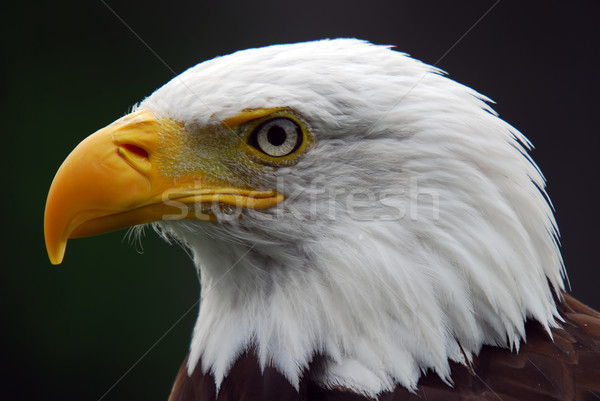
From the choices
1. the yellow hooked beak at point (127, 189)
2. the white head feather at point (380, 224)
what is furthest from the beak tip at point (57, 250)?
the white head feather at point (380, 224)

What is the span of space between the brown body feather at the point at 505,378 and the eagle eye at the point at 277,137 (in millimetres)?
388

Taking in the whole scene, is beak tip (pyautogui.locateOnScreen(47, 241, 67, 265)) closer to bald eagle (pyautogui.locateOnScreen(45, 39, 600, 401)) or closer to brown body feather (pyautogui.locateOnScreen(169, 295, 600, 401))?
bald eagle (pyautogui.locateOnScreen(45, 39, 600, 401))

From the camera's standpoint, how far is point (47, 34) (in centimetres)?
355

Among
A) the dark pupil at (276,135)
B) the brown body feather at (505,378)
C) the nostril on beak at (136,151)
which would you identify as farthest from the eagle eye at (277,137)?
the brown body feather at (505,378)

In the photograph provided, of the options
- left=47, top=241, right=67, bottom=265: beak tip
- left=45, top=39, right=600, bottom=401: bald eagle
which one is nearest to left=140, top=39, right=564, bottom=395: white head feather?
left=45, top=39, right=600, bottom=401: bald eagle

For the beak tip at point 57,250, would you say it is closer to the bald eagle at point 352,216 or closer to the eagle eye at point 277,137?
the bald eagle at point 352,216

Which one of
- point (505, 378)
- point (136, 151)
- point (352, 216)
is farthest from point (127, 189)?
point (505, 378)

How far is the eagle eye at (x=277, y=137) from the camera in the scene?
3.93 feet

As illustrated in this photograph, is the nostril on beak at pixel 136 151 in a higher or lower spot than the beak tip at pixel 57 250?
higher

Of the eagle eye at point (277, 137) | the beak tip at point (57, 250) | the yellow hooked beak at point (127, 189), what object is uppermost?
the eagle eye at point (277, 137)

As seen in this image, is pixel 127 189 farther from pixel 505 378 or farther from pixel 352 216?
pixel 505 378

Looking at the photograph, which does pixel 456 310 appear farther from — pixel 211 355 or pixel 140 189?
pixel 140 189

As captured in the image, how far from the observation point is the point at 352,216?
1207 millimetres

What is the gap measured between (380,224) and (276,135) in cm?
25
